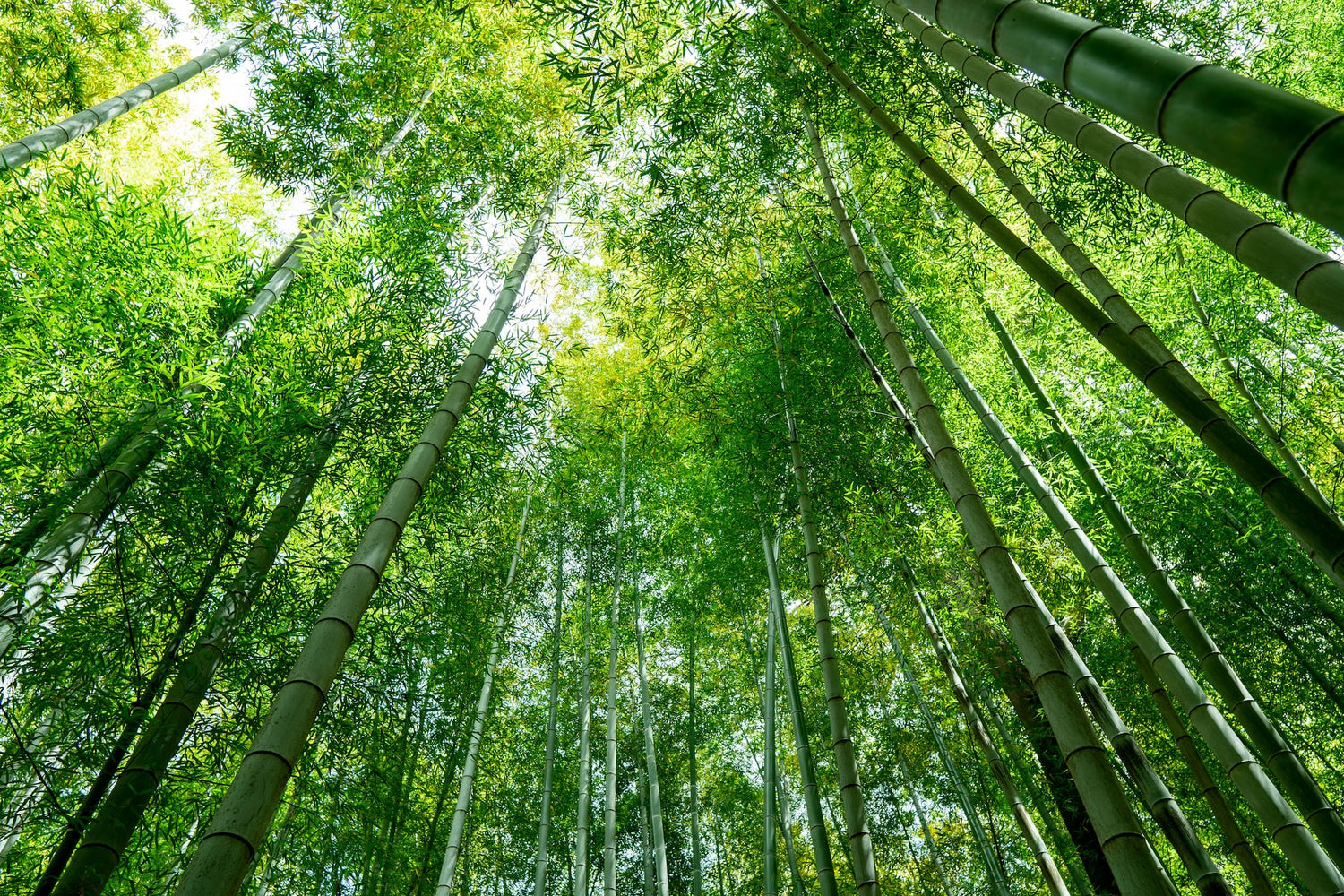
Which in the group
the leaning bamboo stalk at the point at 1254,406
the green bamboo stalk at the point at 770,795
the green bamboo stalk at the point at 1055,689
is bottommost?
the green bamboo stalk at the point at 1055,689

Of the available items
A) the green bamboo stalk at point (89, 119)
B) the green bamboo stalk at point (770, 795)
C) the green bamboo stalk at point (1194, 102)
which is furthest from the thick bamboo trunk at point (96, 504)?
the green bamboo stalk at point (770, 795)

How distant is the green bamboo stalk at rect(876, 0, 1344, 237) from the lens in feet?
2.33

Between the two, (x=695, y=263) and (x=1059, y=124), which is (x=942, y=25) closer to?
(x=1059, y=124)

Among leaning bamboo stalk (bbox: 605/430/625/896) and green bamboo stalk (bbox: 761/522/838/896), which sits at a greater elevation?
leaning bamboo stalk (bbox: 605/430/625/896)

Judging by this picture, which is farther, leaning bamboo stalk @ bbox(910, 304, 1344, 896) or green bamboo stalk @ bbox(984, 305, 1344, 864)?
green bamboo stalk @ bbox(984, 305, 1344, 864)

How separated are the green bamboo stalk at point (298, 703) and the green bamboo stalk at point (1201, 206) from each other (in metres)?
1.79

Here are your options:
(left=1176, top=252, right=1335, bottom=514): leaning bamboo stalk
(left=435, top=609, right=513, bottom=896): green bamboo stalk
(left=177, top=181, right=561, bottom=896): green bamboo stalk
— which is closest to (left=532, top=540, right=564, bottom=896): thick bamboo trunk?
(left=435, top=609, right=513, bottom=896): green bamboo stalk

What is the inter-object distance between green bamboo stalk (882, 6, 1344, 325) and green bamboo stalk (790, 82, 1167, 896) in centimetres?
79

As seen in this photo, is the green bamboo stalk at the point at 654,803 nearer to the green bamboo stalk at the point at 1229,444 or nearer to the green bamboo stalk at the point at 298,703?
the green bamboo stalk at the point at 298,703

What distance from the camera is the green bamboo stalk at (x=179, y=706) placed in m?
2.08

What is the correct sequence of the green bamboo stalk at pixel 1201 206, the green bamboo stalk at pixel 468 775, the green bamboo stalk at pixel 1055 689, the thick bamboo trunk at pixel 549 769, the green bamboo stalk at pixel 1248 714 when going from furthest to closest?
the thick bamboo trunk at pixel 549 769
the green bamboo stalk at pixel 468 775
the green bamboo stalk at pixel 1248 714
the green bamboo stalk at pixel 1055 689
the green bamboo stalk at pixel 1201 206

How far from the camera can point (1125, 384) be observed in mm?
4859

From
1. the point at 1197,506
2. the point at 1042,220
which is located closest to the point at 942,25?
the point at 1042,220

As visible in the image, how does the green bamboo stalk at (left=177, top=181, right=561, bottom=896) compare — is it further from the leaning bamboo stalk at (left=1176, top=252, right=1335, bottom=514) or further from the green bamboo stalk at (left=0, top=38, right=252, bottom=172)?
the leaning bamboo stalk at (left=1176, top=252, right=1335, bottom=514)
